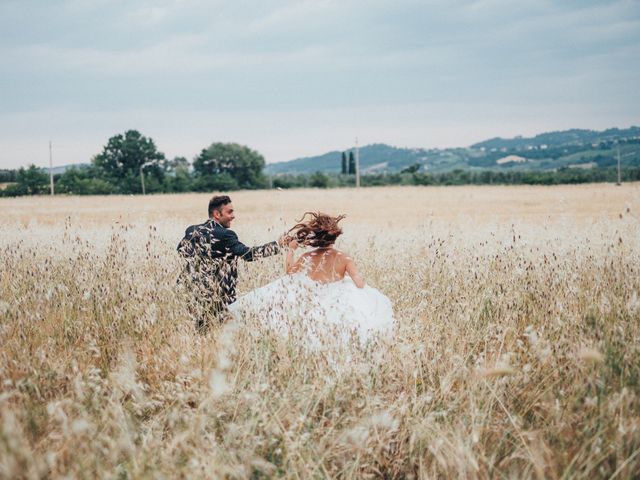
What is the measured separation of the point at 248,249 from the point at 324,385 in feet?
9.21

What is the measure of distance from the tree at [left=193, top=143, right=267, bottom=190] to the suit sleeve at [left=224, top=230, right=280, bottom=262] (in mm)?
73924

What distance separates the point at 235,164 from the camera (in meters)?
83.1

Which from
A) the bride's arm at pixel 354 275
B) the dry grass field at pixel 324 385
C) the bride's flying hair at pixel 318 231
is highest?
the bride's flying hair at pixel 318 231

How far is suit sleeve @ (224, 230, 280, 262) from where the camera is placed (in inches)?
223

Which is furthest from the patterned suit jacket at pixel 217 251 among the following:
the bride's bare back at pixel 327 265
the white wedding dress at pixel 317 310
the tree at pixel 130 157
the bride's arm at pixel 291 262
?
the tree at pixel 130 157

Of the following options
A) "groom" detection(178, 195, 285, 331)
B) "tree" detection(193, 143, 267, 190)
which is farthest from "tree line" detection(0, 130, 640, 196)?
"groom" detection(178, 195, 285, 331)

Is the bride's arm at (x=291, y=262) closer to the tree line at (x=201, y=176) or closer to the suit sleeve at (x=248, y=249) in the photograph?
the suit sleeve at (x=248, y=249)

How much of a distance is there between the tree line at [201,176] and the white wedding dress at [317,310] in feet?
184

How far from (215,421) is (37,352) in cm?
132

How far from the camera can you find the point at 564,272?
16.3ft

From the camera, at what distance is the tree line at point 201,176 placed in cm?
6125

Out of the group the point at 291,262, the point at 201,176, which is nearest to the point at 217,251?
the point at 291,262

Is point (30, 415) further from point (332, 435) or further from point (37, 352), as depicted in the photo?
point (332, 435)

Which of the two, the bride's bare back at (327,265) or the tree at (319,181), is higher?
the tree at (319,181)
